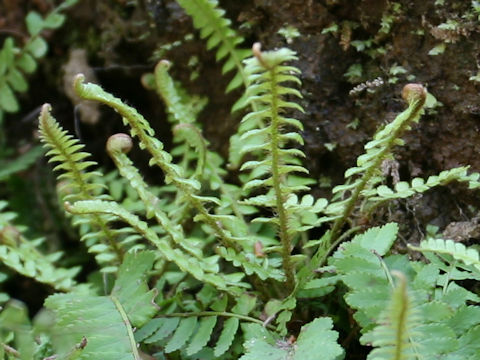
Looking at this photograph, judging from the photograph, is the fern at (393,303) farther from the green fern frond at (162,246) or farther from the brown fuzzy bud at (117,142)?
the brown fuzzy bud at (117,142)

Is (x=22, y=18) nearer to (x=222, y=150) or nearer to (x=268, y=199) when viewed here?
(x=222, y=150)

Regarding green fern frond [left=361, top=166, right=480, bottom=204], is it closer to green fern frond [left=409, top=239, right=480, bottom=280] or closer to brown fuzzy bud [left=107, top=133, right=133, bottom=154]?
green fern frond [left=409, top=239, right=480, bottom=280]

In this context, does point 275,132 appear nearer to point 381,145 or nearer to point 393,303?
point 381,145

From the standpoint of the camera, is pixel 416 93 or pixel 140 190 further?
pixel 140 190

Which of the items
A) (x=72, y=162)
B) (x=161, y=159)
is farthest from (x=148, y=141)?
(x=72, y=162)

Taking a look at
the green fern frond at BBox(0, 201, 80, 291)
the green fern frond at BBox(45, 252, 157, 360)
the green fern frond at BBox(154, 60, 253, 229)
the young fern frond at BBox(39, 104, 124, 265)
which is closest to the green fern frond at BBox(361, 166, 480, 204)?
the green fern frond at BBox(154, 60, 253, 229)

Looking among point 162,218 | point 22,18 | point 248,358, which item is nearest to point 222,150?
point 162,218
